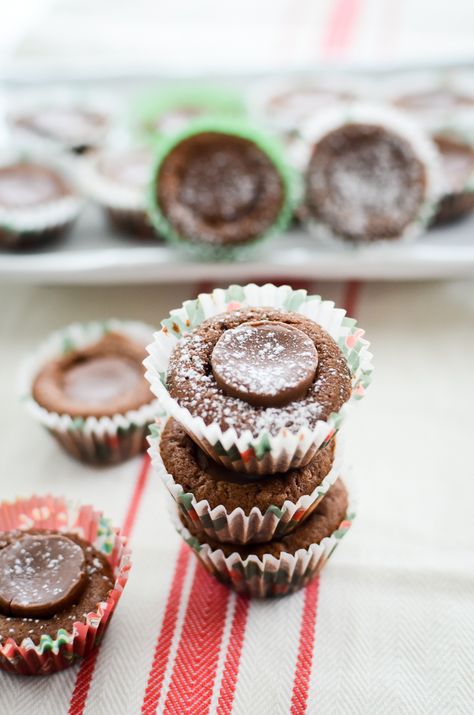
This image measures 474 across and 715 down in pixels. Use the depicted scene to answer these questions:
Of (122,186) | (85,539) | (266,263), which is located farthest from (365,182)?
(85,539)

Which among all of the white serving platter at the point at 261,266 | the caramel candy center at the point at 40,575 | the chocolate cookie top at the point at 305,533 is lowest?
the caramel candy center at the point at 40,575

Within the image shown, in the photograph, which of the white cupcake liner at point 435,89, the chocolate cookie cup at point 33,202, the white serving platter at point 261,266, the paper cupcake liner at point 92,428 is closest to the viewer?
the paper cupcake liner at point 92,428

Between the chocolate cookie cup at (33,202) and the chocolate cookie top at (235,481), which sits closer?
the chocolate cookie top at (235,481)

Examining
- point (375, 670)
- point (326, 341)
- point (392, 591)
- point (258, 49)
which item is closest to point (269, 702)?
point (375, 670)

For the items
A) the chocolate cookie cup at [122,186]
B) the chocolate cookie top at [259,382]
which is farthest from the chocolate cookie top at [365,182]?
the chocolate cookie top at [259,382]

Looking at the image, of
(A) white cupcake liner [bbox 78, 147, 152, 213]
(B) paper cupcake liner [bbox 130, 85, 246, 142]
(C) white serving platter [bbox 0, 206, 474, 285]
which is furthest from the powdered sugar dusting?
(B) paper cupcake liner [bbox 130, 85, 246, 142]

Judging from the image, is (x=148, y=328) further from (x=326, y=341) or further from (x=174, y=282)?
(x=326, y=341)

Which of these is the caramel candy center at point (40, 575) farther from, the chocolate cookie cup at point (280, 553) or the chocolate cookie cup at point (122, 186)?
the chocolate cookie cup at point (122, 186)

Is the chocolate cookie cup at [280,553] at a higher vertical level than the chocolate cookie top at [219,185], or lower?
lower
